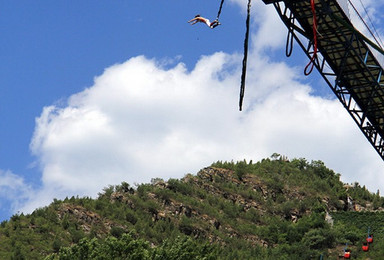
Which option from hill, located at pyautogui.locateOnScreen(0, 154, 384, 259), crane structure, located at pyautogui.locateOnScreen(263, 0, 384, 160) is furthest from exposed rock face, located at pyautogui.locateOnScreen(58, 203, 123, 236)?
crane structure, located at pyautogui.locateOnScreen(263, 0, 384, 160)

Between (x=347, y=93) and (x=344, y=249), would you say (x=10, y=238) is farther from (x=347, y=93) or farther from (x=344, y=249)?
(x=347, y=93)

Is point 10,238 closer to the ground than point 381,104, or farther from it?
farther from it

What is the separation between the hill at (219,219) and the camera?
7406cm

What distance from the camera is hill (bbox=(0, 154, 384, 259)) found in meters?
74.1

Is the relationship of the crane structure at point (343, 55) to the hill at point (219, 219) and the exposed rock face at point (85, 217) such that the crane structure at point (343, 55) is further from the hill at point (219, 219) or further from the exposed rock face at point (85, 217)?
the exposed rock face at point (85, 217)

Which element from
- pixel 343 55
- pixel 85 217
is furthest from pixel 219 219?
pixel 343 55

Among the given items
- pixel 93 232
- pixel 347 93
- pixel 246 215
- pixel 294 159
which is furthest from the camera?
pixel 294 159

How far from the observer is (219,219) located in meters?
93.5

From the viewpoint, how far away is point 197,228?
88.8 m

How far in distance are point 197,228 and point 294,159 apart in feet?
113

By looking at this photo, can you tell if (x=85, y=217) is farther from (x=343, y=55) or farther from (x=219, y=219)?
(x=343, y=55)

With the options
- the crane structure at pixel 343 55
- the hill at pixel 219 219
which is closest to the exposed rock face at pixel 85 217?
the hill at pixel 219 219

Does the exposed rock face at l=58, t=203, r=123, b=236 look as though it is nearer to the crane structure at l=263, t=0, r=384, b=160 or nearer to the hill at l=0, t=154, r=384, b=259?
the hill at l=0, t=154, r=384, b=259

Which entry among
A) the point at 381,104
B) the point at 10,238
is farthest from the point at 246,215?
the point at 381,104
